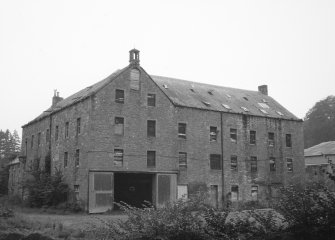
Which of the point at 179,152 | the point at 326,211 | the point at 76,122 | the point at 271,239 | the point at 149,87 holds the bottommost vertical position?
the point at 271,239

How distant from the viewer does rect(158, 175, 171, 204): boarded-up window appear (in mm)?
33812

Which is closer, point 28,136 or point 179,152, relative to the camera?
point 179,152

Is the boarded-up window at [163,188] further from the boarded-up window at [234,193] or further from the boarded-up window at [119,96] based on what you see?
the boarded-up window at [119,96]

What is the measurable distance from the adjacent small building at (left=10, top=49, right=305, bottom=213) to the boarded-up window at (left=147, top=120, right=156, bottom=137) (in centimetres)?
9

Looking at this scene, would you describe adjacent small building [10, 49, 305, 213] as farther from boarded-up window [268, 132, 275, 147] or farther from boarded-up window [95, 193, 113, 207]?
boarded-up window [268, 132, 275, 147]

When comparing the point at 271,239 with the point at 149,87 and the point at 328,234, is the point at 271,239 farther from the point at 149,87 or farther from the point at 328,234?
the point at 149,87

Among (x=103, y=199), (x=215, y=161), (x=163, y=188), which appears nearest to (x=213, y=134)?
(x=215, y=161)

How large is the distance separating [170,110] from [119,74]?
5.58 m

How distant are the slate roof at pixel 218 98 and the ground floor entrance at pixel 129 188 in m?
7.03

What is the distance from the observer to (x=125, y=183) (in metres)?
35.8

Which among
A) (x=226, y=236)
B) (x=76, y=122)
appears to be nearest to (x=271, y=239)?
(x=226, y=236)

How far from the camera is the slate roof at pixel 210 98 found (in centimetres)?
3778

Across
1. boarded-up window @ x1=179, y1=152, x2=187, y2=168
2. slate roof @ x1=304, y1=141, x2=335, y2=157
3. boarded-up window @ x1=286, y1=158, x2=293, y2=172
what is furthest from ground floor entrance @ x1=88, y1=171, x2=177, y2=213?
slate roof @ x1=304, y1=141, x2=335, y2=157

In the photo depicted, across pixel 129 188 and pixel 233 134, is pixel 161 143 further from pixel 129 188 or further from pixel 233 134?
pixel 233 134
